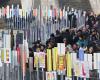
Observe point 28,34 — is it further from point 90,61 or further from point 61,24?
point 90,61

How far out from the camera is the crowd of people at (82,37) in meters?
5.48

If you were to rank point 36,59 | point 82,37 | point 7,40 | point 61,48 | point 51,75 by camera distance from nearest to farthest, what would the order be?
1. point 82,37
2. point 61,48
3. point 51,75
4. point 36,59
5. point 7,40

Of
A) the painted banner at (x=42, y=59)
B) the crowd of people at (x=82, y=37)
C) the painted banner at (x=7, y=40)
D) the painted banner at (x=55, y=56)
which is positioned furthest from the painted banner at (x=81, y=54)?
the painted banner at (x=7, y=40)

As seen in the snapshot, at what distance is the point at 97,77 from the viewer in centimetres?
546

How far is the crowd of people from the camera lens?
18.0 ft

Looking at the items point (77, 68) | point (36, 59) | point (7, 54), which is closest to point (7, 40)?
point (7, 54)

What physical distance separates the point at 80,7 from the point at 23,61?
109cm

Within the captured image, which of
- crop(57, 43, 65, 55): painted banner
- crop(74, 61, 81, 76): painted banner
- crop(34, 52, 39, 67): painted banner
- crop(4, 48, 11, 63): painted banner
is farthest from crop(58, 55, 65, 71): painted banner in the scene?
crop(4, 48, 11, 63): painted banner

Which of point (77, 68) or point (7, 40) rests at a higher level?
point (7, 40)

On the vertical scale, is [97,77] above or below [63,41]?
below

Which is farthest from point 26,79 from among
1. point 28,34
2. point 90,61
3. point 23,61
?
point 90,61

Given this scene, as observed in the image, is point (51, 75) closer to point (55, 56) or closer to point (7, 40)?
point (55, 56)

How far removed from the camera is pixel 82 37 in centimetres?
557

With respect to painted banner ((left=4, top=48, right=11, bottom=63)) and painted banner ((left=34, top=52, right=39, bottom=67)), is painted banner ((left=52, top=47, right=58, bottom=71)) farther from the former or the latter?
painted banner ((left=4, top=48, right=11, bottom=63))
